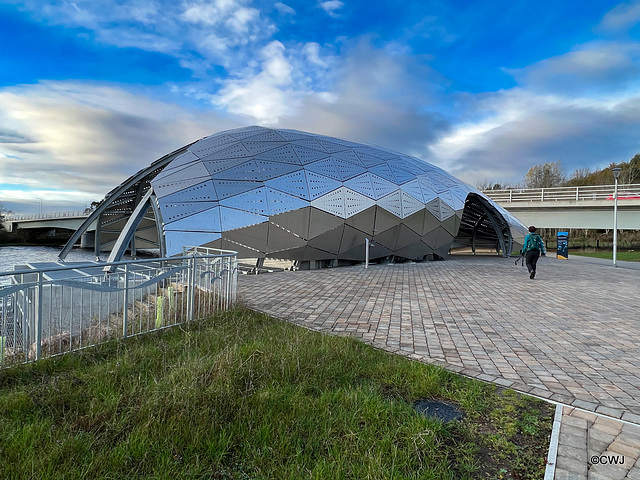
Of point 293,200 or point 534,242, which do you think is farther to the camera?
point 293,200

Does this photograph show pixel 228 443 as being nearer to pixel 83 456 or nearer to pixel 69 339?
pixel 83 456

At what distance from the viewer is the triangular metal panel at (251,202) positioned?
13.0m

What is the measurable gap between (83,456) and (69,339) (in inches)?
113

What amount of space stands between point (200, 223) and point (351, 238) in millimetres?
6211

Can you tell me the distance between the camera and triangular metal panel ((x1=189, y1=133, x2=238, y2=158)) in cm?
1553

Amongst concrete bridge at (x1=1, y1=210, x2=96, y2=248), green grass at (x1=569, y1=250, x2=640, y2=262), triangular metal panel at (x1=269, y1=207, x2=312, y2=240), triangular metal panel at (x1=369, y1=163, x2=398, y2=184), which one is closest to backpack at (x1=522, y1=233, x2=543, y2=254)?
triangular metal panel at (x1=369, y1=163, x2=398, y2=184)

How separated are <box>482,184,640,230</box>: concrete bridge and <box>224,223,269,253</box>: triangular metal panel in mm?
31314

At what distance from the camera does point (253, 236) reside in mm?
12977

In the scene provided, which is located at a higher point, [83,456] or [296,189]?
[296,189]

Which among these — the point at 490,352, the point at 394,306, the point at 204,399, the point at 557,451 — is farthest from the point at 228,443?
the point at 394,306

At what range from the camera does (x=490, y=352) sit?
5.01 meters

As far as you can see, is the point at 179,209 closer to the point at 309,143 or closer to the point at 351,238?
the point at 351,238

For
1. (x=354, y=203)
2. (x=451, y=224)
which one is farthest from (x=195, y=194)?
(x=451, y=224)

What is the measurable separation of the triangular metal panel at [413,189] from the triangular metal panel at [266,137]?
622 centimetres
